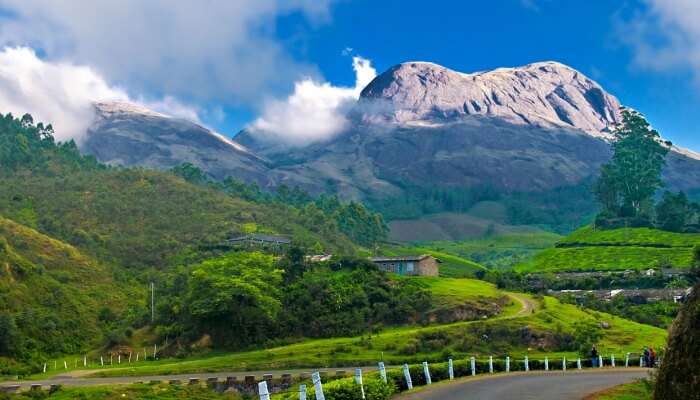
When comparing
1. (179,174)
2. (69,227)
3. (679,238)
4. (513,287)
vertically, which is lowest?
(513,287)

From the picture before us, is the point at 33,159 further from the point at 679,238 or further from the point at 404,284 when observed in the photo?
the point at 679,238

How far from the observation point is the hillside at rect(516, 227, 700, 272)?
110812 millimetres

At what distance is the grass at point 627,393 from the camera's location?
24.4m

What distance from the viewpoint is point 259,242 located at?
114000 mm

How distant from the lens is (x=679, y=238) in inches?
4811

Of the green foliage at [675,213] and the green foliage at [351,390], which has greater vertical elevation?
the green foliage at [675,213]

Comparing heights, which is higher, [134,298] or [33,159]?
[33,159]

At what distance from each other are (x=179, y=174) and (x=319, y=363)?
424 ft

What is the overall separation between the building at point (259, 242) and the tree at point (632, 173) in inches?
3100

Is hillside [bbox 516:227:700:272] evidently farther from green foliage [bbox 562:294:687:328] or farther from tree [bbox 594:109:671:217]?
green foliage [bbox 562:294:687:328]

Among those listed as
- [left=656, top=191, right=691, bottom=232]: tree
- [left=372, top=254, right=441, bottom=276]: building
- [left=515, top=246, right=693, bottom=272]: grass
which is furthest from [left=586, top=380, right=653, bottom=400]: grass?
[left=656, top=191, right=691, bottom=232]: tree

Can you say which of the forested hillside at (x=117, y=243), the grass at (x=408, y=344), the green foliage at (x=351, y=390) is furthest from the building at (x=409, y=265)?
the green foliage at (x=351, y=390)

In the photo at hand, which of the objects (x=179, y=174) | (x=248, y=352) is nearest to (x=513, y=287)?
(x=248, y=352)

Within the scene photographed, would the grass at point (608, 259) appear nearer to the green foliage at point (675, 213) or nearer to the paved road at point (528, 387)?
the green foliage at point (675, 213)
